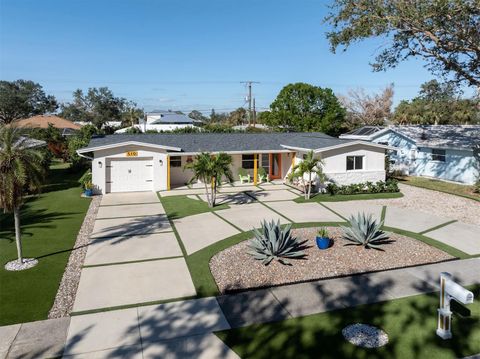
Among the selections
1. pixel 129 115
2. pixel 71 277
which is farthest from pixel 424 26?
pixel 129 115

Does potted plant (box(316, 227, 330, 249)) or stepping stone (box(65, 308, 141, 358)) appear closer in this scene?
stepping stone (box(65, 308, 141, 358))

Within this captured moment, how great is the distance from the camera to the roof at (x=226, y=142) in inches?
890

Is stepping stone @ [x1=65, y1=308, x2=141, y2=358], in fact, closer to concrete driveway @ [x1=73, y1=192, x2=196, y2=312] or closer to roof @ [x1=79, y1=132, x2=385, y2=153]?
concrete driveway @ [x1=73, y1=192, x2=196, y2=312]

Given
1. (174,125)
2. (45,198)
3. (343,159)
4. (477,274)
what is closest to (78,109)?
(174,125)

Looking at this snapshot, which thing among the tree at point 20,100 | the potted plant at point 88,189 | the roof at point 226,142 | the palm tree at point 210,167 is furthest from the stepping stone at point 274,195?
the tree at point 20,100

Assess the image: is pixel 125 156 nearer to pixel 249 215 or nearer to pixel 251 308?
pixel 249 215

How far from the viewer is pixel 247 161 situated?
2592cm

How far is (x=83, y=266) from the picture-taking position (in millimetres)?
10430

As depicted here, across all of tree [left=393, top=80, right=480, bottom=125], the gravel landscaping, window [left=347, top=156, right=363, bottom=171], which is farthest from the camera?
tree [left=393, top=80, right=480, bottom=125]

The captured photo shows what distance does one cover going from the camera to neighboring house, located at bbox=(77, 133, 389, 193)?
21547 millimetres

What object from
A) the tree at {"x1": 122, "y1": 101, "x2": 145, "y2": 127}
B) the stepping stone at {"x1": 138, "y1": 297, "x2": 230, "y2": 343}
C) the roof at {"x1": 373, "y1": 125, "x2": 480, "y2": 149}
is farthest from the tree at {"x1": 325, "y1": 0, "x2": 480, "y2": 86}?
the tree at {"x1": 122, "y1": 101, "x2": 145, "y2": 127}

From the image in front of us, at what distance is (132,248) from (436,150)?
2355 centimetres

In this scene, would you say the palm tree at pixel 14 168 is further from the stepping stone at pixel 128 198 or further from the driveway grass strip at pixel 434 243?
the driveway grass strip at pixel 434 243

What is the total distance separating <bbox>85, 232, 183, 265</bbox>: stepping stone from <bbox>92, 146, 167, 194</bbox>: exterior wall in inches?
366
